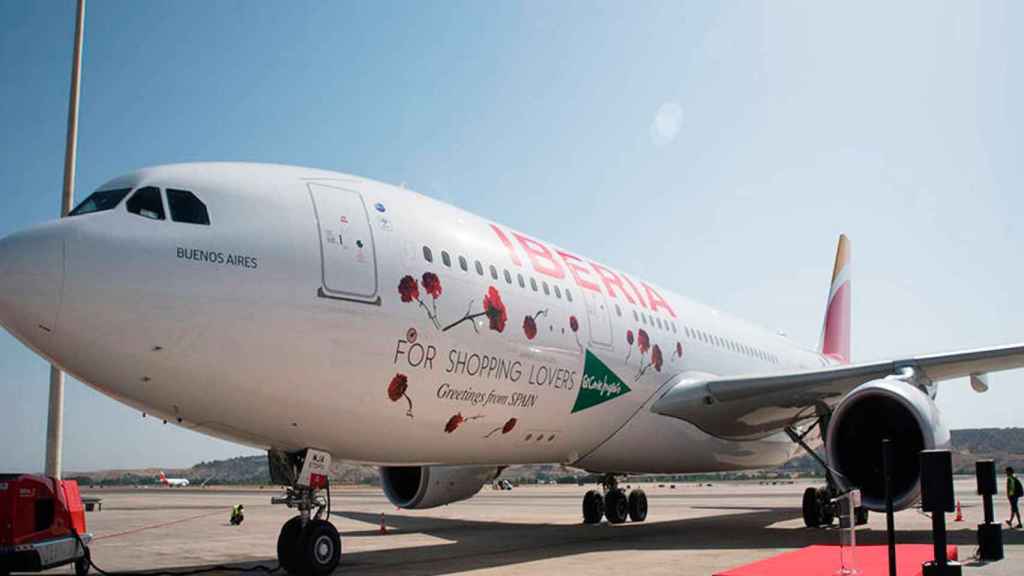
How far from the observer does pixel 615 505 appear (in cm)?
1588

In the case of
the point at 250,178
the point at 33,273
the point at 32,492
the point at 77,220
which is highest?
the point at 250,178

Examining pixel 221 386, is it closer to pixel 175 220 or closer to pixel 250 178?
pixel 175 220

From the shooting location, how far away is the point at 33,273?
5.94 metres

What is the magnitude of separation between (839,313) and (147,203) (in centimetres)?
2031

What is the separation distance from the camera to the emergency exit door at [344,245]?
740 cm

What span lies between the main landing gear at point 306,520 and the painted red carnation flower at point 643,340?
530cm

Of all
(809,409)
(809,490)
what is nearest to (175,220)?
(809,409)

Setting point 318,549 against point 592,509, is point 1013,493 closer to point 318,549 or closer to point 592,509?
point 592,509

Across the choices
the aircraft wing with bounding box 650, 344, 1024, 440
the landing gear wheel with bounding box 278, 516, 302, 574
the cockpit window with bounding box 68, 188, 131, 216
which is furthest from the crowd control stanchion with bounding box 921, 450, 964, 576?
the aircraft wing with bounding box 650, 344, 1024, 440

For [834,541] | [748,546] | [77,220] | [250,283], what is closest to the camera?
[77,220]

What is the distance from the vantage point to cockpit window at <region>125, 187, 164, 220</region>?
677 centimetres

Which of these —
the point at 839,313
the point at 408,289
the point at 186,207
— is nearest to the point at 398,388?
the point at 408,289

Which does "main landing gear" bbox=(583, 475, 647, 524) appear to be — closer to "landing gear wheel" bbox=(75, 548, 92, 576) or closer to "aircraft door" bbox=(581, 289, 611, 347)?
"aircraft door" bbox=(581, 289, 611, 347)

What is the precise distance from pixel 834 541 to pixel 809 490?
10.6 feet
